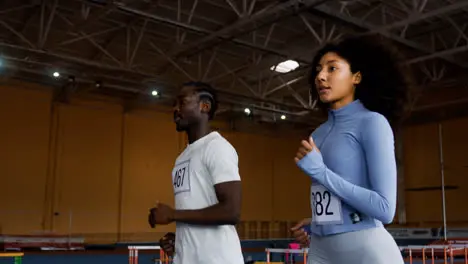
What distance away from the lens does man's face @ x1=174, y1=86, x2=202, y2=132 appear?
2.35m

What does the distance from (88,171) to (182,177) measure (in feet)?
46.8

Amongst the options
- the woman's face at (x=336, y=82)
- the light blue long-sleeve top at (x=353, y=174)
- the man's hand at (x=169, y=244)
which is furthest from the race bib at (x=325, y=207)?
the man's hand at (x=169, y=244)

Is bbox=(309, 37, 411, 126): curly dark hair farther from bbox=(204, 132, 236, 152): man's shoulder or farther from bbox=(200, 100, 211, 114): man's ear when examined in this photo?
bbox=(200, 100, 211, 114): man's ear

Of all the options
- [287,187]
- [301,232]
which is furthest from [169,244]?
[287,187]

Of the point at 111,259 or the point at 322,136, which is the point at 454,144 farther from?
the point at 322,136

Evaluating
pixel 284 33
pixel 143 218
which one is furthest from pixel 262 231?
pixel 284 33

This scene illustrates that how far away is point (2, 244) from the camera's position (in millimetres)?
12961

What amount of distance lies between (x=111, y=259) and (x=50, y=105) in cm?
576

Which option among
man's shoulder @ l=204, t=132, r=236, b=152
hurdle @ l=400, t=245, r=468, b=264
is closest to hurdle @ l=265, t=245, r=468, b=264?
hurdle @ l=400, t=245, r=468, b=264

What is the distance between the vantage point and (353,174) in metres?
1.60

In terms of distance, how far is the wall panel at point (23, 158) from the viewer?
14.4 metres

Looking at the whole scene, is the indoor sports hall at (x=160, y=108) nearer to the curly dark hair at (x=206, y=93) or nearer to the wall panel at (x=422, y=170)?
the wall panel at (x=422, y=170)

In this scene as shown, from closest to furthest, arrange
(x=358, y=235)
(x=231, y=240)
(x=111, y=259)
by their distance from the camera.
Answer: (x=358, y=235)
(x=231, y=240)
(x=111, y=259)

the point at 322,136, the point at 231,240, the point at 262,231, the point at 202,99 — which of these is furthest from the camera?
the point at 262,231
